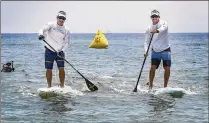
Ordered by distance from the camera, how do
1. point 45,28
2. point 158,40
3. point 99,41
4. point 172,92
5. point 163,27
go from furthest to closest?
point 99,41, point 172,92, point 158,40, point 163,27, point 45,28

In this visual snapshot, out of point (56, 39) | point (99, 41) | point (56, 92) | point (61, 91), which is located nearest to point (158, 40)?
point (56, 39)

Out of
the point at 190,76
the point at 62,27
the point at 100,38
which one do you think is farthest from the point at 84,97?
the point at 100,38

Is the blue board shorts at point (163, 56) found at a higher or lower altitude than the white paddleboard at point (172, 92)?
higher

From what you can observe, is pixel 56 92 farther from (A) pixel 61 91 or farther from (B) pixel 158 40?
(B) pixel 158 40

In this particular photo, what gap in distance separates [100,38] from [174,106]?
1108 centimetres

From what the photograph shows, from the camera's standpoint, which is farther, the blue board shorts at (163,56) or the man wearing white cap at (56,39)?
the blue board shorts at (163,56)

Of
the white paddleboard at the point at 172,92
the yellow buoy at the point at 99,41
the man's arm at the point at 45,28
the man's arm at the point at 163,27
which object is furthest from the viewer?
the yellow buoy at the point at 99,41

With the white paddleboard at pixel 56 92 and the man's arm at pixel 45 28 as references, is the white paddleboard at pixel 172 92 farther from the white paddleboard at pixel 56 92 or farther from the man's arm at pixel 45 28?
the man's arm at pixel 45 28

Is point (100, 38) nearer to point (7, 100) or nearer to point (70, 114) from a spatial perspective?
point (7, 100)

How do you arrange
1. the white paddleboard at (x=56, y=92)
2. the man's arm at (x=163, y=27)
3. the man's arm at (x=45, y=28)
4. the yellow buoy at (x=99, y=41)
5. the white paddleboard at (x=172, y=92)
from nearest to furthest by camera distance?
1. the man's arm at (x=45, y=28)
2. the man's arm at (x=163, y=27)
3. the white paddleboard at (x=56, y=92)
4. the white paddleboard at (x=172, y=92)
5. the yellow buoy at (x=99, y=41)

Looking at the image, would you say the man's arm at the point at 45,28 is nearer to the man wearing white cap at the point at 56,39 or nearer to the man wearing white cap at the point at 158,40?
the man wearing white cap at the point at 56,39

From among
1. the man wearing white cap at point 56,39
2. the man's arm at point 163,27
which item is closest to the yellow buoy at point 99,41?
the man wearing white cap at point 56,39

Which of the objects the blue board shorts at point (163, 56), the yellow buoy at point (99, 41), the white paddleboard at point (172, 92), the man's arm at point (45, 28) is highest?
the man's arm at point (45, 28)

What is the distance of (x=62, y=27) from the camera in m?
11.6
